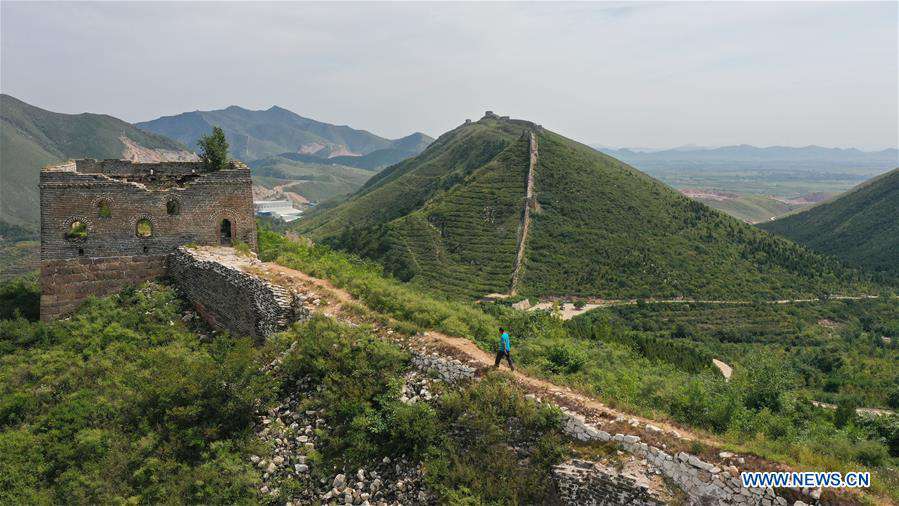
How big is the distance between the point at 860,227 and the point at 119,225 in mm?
102411

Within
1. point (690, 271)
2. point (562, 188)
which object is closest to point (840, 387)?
point (690, 271)

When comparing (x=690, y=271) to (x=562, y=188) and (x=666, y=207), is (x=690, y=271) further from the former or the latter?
(x=562, y=188)

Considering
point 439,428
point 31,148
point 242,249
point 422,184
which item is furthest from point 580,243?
point 31,148

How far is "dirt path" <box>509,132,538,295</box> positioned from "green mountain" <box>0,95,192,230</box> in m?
85.5

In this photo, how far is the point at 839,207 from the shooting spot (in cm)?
10175

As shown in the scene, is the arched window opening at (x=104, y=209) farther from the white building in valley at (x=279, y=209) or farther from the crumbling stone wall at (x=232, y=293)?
the white building in valley at (x=279, y=209)

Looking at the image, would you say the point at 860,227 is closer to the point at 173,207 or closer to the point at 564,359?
the point at 564,359

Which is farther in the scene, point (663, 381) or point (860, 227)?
point (860, 227)

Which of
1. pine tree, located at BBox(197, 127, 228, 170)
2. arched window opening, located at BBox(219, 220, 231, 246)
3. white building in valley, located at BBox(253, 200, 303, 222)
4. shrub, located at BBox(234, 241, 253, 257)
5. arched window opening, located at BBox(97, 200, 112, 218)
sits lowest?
white building in valley, located at BBox(253, 200, 303, 222)

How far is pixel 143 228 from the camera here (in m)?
17.7

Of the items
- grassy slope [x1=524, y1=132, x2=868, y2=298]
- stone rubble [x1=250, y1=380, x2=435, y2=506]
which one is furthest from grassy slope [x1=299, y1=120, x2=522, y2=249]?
stone rubble [x1=250, y1=380, x2=435, y2=506]

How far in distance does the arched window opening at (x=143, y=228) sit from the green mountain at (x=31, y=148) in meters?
103

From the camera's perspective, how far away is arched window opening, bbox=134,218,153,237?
54.6ft

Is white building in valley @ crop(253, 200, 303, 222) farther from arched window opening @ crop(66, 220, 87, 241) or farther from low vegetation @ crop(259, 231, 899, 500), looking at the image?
low vegetation @ crop(259, 231, 899, 500)
